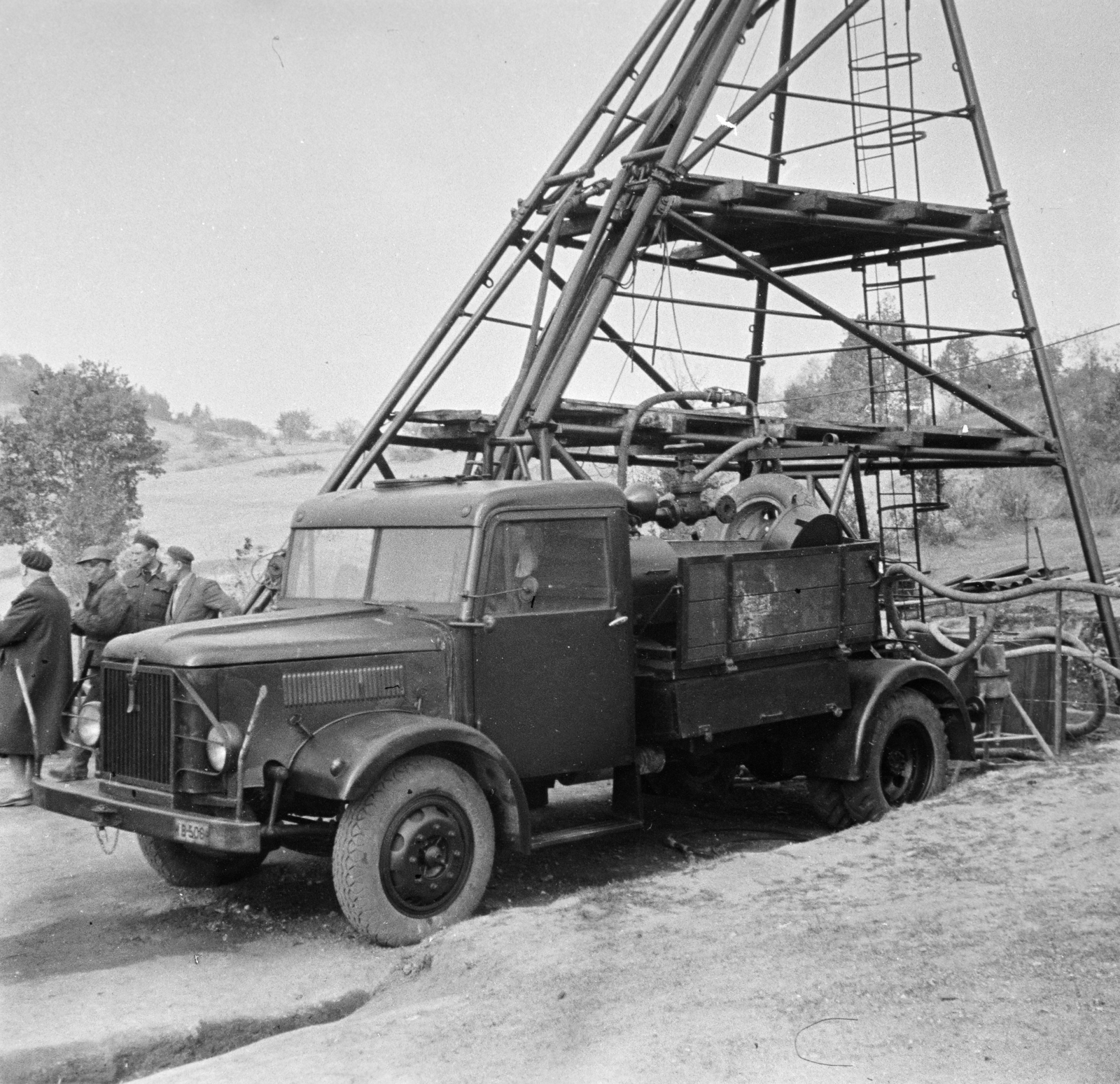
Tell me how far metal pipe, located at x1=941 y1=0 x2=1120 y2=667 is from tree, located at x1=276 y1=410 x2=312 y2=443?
51.6 metres

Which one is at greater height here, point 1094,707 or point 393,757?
point 393,757

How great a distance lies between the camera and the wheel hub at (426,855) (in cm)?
614

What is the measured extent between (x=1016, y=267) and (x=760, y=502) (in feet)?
16.5

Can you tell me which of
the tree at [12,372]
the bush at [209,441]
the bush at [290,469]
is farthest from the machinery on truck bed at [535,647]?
the tree at [12,372]

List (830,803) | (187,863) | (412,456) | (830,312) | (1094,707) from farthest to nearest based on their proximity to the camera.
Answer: (412,456) → (830,312) → (1094,707) → (830,803) → (187,863)

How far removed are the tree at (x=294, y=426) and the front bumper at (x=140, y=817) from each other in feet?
185

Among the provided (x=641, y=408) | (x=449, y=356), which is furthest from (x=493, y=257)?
(x=641, y=408)

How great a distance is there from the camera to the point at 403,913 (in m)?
6.16

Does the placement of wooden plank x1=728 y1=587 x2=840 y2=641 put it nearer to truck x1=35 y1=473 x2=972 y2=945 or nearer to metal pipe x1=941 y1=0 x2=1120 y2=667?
truck x1=35 y1=473 x2=972 y2=945

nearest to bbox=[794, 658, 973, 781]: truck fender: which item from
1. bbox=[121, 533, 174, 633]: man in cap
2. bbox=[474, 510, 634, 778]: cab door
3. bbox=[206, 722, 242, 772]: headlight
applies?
bbox=[474, 510, 634, 778]: cab door

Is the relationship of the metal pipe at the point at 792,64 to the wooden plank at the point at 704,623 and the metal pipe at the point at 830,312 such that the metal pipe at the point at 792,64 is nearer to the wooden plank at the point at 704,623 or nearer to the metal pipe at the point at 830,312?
the metal pipe at the point at 830,312

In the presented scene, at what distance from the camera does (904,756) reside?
29.0ft

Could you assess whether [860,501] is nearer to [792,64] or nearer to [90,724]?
[792,64]

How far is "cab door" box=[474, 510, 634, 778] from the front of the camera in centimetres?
684
